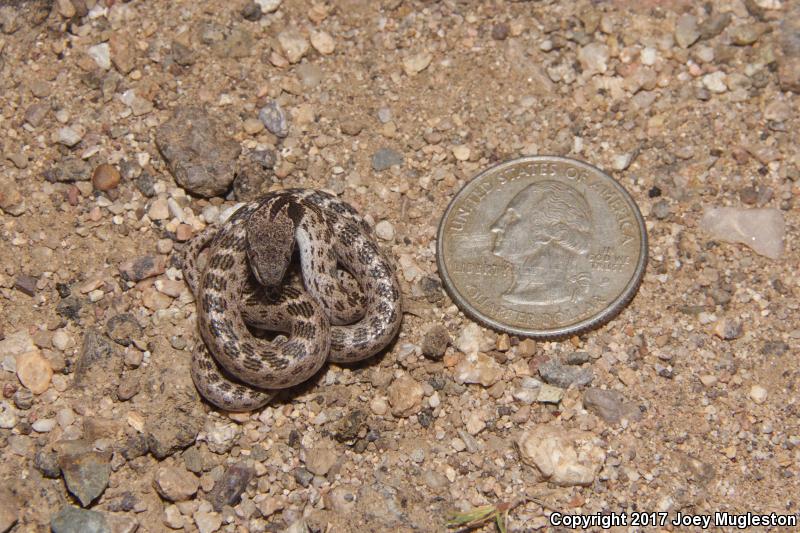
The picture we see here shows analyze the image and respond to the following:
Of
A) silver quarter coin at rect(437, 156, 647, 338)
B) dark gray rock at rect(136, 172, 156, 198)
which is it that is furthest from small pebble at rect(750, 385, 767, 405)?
dark gray rock at rect(136, 172, 156, 198)

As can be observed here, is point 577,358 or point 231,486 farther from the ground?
point 577,358

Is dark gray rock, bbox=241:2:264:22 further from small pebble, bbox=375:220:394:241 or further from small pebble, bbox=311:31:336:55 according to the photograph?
small pebble, bbox=375:220:394:241

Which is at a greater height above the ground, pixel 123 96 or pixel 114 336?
pixel 123 96

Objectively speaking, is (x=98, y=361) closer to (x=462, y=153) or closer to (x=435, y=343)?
(x=435, y=343)

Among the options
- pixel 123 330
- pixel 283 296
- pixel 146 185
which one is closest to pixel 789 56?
pixel 283 296

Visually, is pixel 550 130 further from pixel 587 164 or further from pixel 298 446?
pixel 298 446

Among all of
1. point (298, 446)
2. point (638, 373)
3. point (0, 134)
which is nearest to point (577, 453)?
point (638, 373)

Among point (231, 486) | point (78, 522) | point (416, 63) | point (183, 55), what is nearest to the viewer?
point (78, 522)
